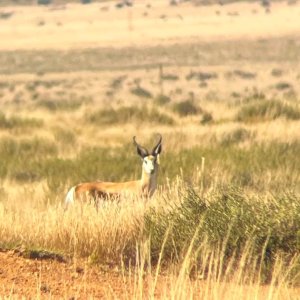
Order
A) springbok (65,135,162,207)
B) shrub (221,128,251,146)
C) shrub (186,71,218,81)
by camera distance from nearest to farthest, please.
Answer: springbok (65,135,162,207), shrub (221,128,251,146), shrub (186,71,218,81)

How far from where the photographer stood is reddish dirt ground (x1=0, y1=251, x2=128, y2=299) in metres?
7.58

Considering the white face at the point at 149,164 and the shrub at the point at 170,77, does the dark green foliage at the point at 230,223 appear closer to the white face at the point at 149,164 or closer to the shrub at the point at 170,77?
the white face at the point at 149,164

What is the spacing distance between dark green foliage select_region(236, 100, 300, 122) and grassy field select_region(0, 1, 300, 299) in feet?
0.13

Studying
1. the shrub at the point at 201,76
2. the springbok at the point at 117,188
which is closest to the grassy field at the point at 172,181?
the shrub at the point at 201,76

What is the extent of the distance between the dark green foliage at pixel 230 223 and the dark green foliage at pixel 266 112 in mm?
16635

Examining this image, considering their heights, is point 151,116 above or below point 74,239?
below

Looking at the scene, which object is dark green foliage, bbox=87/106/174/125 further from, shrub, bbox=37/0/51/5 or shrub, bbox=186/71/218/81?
shrub, bbox=37/0/51/5

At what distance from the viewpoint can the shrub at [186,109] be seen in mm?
29719

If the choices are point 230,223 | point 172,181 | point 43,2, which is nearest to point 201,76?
point 172,181

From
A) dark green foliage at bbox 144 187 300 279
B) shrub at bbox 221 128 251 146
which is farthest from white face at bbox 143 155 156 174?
shrub at bbox 221 128 251 146

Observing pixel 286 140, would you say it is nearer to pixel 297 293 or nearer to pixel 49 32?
pixel 297 293

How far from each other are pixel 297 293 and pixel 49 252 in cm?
224

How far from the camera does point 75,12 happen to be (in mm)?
114188

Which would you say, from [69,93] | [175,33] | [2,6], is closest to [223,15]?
[175,33]
